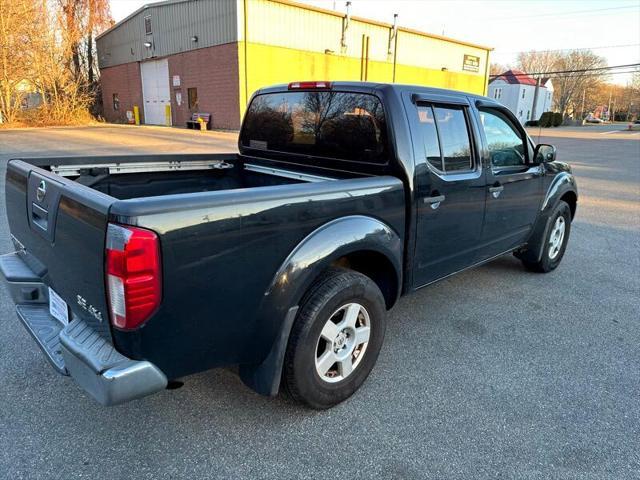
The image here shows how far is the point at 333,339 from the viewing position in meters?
2.74

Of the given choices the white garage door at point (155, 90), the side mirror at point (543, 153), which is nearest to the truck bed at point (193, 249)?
the side mirror at point (543, 153)

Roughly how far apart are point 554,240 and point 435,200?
2.64 metres

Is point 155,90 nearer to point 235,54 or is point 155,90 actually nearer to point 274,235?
point 235,54

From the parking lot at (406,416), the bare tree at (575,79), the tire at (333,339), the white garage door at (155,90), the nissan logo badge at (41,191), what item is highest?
the bare tree at (575,79)

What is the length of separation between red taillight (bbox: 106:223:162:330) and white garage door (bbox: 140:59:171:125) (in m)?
30.6

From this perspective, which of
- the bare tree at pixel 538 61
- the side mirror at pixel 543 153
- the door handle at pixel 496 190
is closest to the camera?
the door handle at pixel 496 190

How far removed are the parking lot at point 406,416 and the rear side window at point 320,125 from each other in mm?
1541

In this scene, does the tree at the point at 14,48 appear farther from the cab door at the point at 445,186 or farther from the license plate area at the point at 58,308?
the cab door at the point at 445,186

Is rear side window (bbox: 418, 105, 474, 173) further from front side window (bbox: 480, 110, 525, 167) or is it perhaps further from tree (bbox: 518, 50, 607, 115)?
tree (bbox: 518, 50, 607, 115)

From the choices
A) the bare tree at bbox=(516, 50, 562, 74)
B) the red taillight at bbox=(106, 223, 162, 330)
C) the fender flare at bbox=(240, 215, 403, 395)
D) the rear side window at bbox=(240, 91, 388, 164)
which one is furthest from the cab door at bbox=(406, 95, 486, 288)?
the bare tree at bbox=(516, 50, 562, 74)

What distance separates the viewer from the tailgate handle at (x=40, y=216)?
248cm

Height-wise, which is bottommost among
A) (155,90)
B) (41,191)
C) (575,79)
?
(41,191)

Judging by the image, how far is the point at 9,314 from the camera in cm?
385

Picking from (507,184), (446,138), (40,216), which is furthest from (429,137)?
(40,216)
